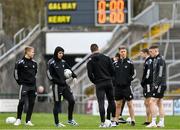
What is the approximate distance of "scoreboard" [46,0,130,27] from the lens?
3838 centimetres

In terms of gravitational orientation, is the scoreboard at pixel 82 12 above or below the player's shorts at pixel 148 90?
above

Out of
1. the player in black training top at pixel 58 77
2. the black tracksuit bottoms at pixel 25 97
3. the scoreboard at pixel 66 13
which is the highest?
the scoreboard at pixel 66 13

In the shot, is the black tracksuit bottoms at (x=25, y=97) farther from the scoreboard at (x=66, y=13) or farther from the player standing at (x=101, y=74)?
the scoreboard at (x=66, y=13)

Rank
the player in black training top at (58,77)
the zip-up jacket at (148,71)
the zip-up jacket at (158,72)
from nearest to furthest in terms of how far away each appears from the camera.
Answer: the zip-up jacket at (158,72) < the player in black training top at (58,77) < the zip-up jacket at (148,71)

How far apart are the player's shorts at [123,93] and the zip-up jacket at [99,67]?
67.0 inches

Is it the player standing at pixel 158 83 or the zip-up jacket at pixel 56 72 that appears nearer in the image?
the player standing at pixel 158 83

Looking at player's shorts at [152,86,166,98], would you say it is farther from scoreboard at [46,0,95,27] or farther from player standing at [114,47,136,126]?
scoreboard at [46,0,95,27]

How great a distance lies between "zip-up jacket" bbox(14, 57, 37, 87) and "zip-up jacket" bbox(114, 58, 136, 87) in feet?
7.79

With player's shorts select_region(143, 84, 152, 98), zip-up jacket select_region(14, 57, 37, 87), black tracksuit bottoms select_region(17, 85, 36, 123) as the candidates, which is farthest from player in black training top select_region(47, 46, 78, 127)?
player's shorts select_region(143, 84, 152, 98)

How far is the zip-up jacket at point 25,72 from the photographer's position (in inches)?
897

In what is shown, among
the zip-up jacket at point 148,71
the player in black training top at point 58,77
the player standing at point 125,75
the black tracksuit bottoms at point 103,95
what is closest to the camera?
the black tracksuit bottoms at point 103,95

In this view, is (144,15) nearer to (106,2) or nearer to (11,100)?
(106,2)

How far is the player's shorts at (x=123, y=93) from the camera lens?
2350 cm

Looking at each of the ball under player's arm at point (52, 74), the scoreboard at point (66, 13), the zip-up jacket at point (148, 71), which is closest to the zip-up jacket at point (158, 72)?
the zip-up jacket at point (148, 71)
